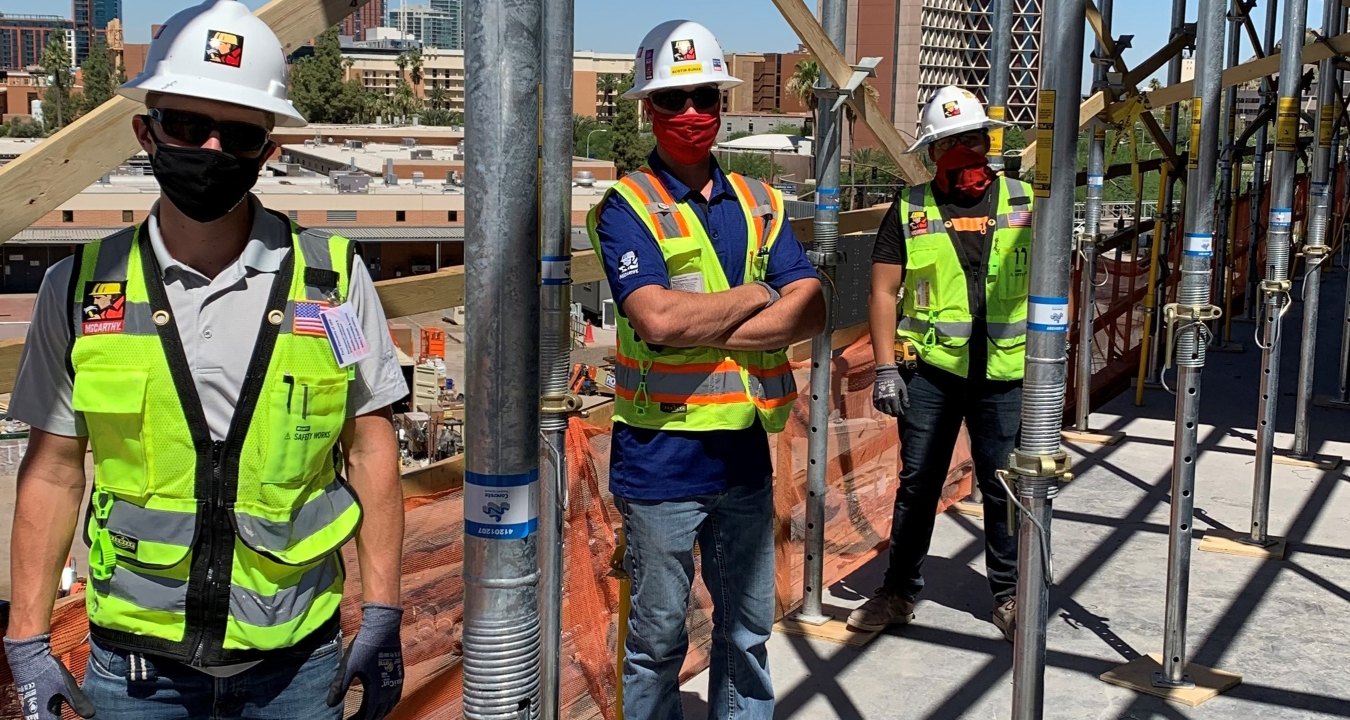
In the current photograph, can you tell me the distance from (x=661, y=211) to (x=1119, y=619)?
314 centimetres

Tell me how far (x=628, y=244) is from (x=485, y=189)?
1.74 m

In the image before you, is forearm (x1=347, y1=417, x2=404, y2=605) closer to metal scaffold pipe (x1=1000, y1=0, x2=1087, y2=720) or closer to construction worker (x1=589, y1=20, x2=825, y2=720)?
construction worker (x1=589, y1=20, x2=825, y2=720)

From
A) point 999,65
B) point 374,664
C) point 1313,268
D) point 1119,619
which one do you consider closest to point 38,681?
point 374,664

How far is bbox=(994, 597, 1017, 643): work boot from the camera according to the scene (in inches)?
223

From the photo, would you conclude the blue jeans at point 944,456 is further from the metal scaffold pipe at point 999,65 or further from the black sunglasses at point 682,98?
the black sunglasses at point 682,98

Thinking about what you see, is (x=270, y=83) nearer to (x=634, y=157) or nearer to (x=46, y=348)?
(x=46, y=348)

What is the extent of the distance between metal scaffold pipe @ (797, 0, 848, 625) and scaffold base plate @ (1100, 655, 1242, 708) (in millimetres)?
1169

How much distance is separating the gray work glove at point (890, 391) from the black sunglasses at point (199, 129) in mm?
3229

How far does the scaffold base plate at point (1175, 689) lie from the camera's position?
523 centimetres

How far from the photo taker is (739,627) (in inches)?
162

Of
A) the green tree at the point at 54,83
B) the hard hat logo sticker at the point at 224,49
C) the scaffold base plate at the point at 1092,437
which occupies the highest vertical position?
the green tree at the point at 54,83

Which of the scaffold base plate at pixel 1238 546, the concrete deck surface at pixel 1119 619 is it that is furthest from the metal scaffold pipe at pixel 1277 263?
the concrete deck surface at pixel 1119 619

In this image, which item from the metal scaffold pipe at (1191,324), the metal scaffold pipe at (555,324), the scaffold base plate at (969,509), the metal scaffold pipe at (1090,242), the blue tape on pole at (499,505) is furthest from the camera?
the metal scaffold pipe at (1090,242)

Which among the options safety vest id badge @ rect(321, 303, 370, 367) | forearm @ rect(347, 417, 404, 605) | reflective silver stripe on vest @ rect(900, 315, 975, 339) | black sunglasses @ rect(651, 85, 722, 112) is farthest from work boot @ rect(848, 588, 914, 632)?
safety vest id badge @ rect(321, 303, 370, 367)
